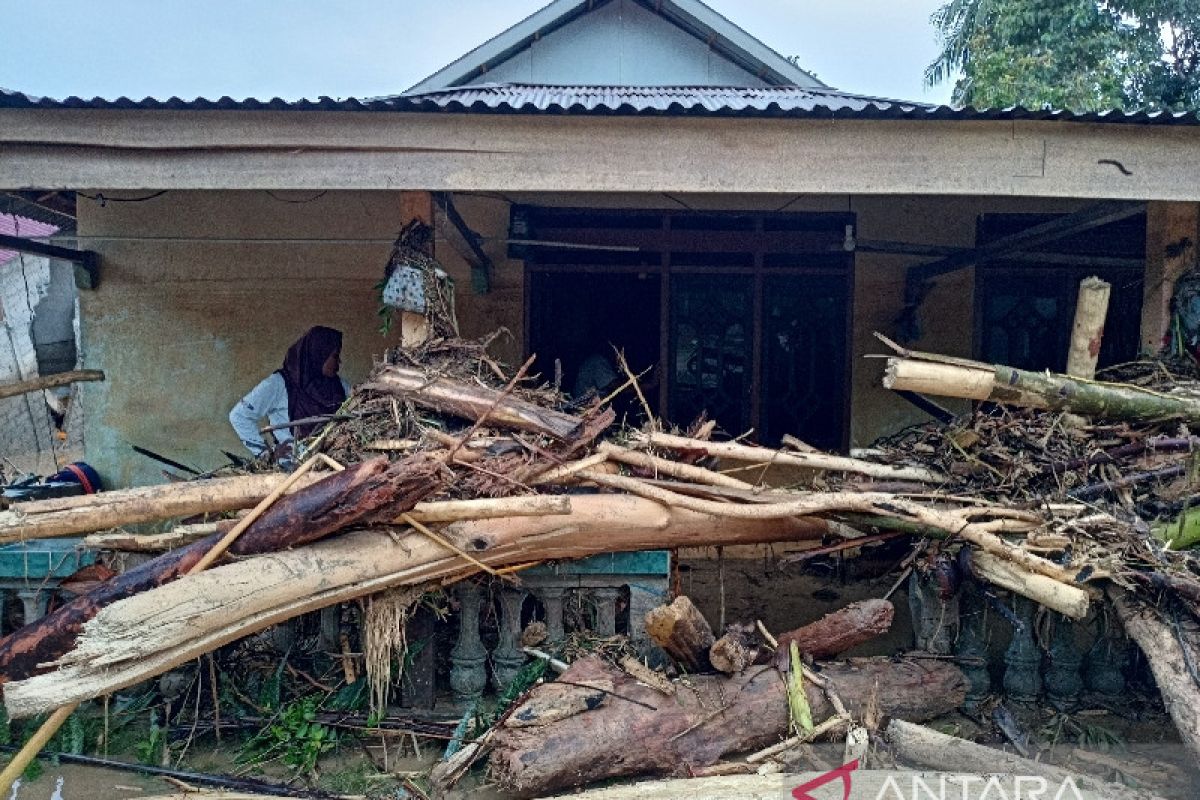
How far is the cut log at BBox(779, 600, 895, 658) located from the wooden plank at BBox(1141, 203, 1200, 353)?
2.95 m

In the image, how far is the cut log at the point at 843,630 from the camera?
12.0ft

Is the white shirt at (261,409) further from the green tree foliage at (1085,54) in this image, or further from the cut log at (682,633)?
the green tree foliage at (1085,54)

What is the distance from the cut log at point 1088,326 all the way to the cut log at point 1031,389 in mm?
139

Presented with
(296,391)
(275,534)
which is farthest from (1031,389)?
(296,391)

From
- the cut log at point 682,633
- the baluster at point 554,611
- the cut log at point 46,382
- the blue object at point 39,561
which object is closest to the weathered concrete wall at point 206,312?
the cut log at point 46,382

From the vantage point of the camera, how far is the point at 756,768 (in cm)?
317

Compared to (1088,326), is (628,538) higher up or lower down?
lower down

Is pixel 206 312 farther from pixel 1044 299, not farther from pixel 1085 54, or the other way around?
pixel 1085 54

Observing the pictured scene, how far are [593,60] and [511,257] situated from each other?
3859 mm

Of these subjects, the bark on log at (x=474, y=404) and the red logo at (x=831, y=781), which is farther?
the bark on log at (x=474, y=404)

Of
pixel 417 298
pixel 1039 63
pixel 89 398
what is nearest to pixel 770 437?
pixel 417 298

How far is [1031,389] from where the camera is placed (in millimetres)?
3924

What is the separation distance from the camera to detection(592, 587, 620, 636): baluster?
3.90 m

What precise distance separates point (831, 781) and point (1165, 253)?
418 cm
